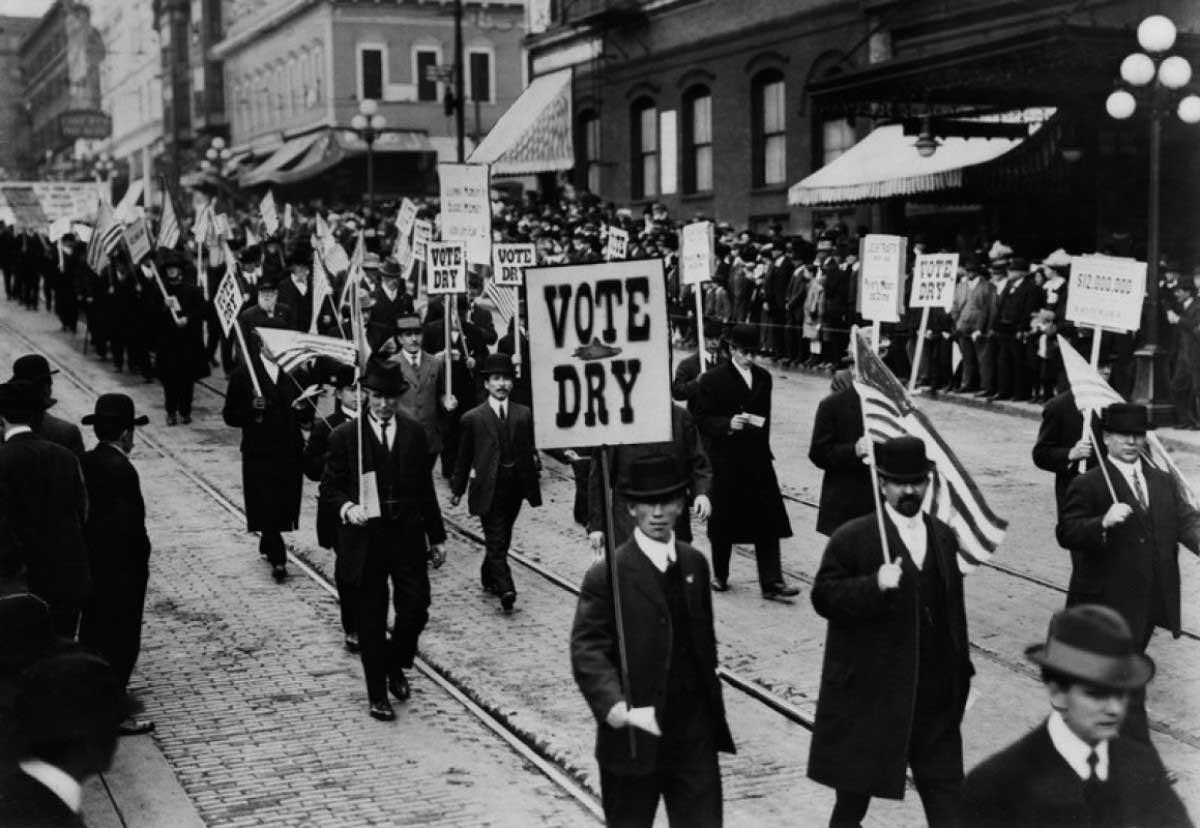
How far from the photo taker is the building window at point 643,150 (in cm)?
3694

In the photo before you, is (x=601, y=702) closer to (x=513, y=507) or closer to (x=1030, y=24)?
(x=513, y=507)

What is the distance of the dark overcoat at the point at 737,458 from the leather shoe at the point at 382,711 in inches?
126

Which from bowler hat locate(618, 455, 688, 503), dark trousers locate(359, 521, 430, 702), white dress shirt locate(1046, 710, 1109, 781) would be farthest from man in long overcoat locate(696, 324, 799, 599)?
white dress shirt locate(1046, 710, 1109, 781)

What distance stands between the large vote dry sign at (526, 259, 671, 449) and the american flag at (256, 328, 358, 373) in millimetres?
5317

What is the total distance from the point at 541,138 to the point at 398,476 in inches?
1248

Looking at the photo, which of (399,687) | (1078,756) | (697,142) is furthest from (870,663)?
(697,142)

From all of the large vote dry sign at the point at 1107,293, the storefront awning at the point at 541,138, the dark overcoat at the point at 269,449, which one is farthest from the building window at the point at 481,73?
the large vote dry sign at the point at 1107,293

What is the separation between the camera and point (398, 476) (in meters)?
9.19

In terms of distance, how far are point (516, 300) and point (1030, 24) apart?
38.2 feet

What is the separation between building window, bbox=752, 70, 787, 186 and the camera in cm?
3200

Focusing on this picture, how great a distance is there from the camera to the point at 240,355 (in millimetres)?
13344

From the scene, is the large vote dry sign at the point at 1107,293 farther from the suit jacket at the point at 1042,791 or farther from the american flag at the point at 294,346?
the suit jacket at the point at 1042,791

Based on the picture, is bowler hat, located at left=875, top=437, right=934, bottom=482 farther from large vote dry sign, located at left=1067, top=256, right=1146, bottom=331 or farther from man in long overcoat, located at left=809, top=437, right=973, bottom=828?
large vote dry sign, located at left=1067, top=256, right=1146, bottom=331

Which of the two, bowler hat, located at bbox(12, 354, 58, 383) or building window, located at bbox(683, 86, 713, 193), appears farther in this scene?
building window, located at bbox(683, 86, 713, 193)
